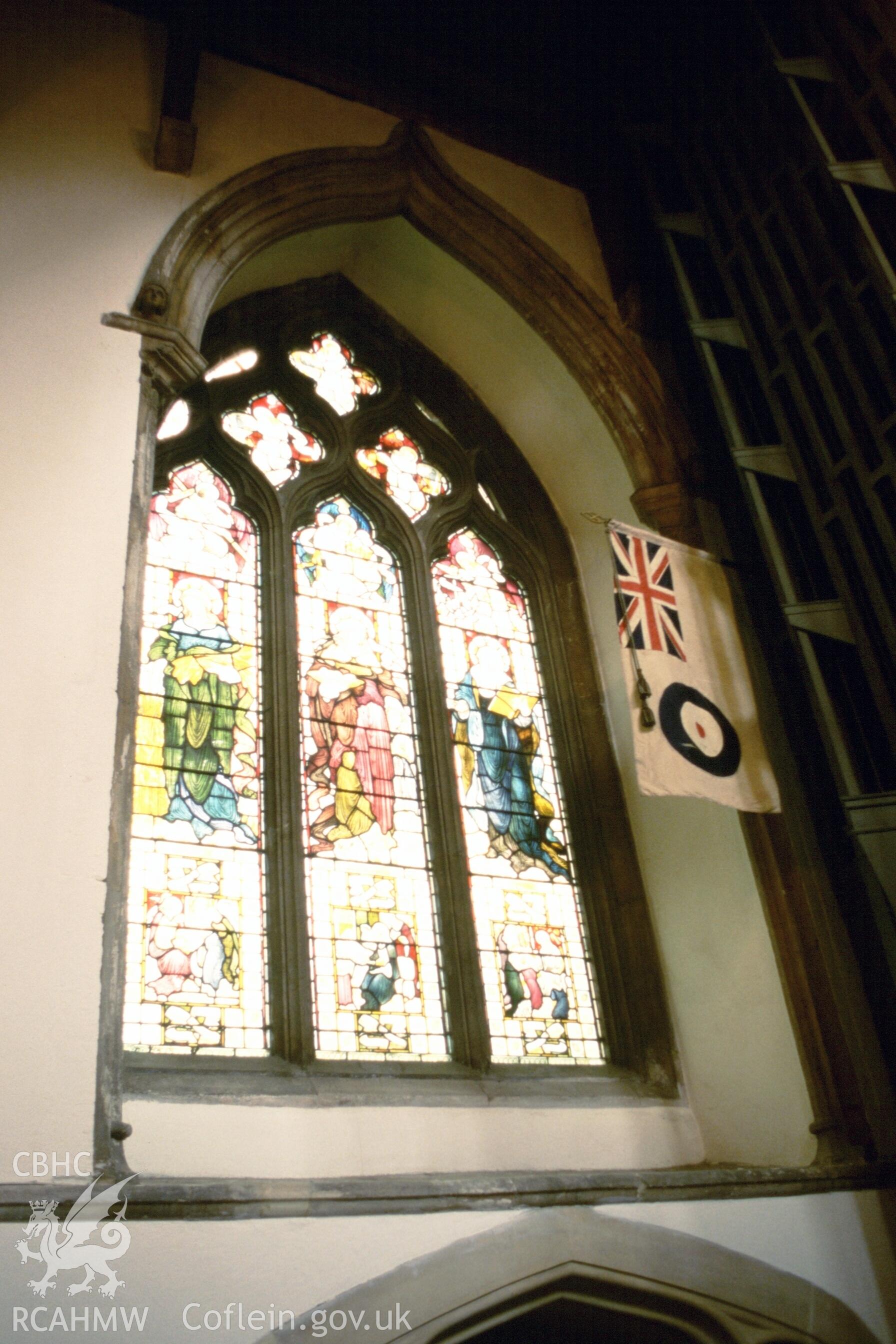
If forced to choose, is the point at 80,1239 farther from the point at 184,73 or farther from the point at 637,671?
the point at 184,73

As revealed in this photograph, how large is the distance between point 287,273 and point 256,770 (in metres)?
2.69

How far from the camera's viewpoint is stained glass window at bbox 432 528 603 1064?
4430mm

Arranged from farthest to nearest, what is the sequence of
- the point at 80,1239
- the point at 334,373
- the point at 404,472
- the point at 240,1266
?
the point at 334,373, the point at 404,472, the point at 240,1266, the point at 80,1239

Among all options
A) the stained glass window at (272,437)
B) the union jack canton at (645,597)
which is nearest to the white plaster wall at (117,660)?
the union jack canton at (645,597)

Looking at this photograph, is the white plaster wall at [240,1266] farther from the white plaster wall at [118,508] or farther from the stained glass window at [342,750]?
the stained glass window at [342,750]

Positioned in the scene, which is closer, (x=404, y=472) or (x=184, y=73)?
(x=184, y=73)

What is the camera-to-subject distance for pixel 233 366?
5516 millimetres

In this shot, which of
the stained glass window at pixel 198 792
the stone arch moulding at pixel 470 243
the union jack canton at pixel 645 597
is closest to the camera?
the stained glass window at pixel 198 792

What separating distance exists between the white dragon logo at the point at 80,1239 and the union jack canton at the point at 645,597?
2.63 metres

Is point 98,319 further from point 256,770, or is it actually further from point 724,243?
point 724,243

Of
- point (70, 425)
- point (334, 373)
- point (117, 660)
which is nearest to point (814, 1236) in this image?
point (117, 660)

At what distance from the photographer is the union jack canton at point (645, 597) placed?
456 cm

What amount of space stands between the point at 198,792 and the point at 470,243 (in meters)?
3.09

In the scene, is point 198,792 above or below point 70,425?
below
